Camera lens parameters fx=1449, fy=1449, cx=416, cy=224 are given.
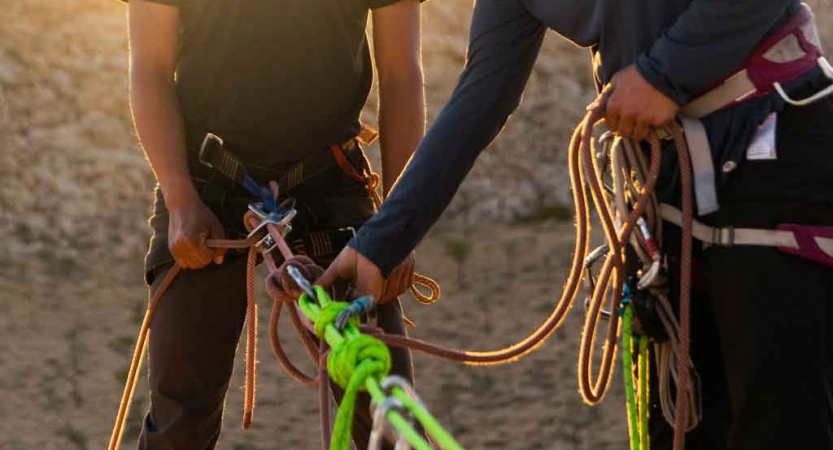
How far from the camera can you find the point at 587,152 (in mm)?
2436

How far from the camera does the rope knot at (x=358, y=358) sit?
198 cm

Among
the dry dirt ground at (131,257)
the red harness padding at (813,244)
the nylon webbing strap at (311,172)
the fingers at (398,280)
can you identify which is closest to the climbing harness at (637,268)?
the red harness padding at (813,244)

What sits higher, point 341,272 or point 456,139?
point 456,139

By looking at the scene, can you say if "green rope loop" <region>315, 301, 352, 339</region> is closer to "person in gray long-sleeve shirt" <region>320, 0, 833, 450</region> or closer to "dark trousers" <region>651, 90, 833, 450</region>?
"person in gray long-sleeve shirt" <region>320, 0, 833, 450</region>

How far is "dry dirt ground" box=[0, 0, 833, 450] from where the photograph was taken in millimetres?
5691

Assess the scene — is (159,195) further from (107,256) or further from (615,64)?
(107,256)

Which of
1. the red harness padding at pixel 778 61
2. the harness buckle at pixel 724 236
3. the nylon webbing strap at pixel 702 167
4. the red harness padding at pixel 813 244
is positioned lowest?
the red harness padding at pixel 813 244

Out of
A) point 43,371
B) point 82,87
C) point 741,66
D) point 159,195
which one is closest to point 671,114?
point 741,66

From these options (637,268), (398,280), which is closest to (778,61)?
(637,268)

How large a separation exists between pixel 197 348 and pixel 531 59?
40.3 inches

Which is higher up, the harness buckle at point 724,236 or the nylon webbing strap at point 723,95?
the nylon webbing strap at point 723,95

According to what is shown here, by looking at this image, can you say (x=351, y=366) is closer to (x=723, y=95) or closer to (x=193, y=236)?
(x=723, y=95)

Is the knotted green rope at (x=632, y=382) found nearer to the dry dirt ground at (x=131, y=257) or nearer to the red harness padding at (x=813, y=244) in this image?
the red harness padding at (x=813, y=244)

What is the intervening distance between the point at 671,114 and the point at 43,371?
443cm
